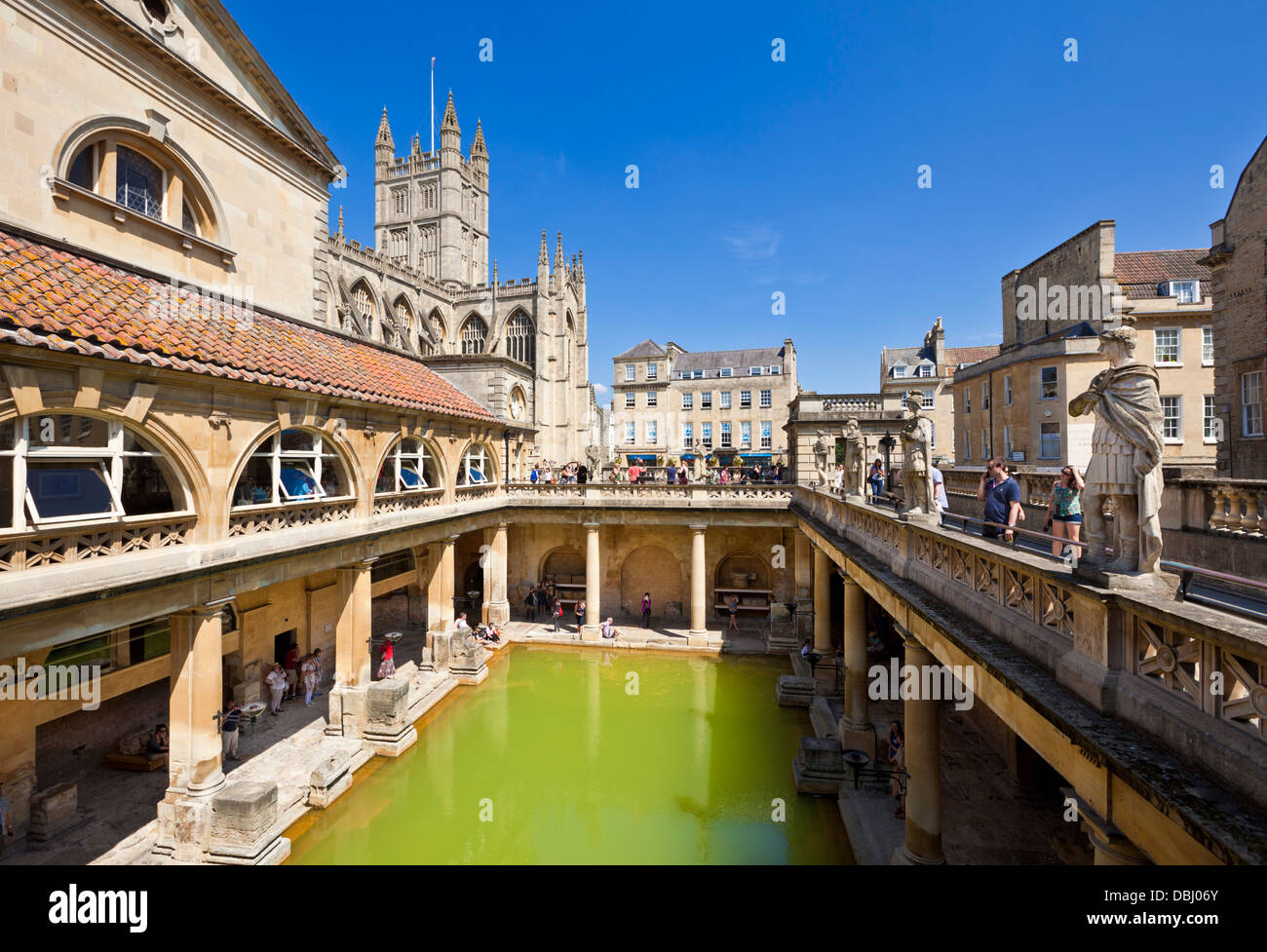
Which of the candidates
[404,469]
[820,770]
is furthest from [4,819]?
[820,770]

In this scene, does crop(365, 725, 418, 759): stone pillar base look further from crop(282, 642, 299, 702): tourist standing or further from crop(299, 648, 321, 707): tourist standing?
crop(282, 642, 299, 702): tourist standing

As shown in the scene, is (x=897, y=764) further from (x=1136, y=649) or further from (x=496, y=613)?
(x=496, y=613)

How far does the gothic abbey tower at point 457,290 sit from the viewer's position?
47625 mm

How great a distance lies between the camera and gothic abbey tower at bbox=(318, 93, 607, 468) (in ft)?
156

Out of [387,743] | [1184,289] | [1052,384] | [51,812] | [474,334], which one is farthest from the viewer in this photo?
[474,334]

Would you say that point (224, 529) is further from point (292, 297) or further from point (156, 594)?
point (292, 297)

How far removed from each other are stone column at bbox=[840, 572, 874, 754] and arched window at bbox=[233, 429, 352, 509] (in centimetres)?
1309

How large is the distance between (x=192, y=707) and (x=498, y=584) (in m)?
15.1

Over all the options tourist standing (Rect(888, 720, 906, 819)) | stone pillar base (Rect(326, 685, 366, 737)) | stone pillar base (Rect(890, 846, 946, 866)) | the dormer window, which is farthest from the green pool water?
the dormer window

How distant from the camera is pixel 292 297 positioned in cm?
1789

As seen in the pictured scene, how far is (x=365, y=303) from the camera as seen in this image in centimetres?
4762

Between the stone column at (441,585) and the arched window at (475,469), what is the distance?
295 centimetres
